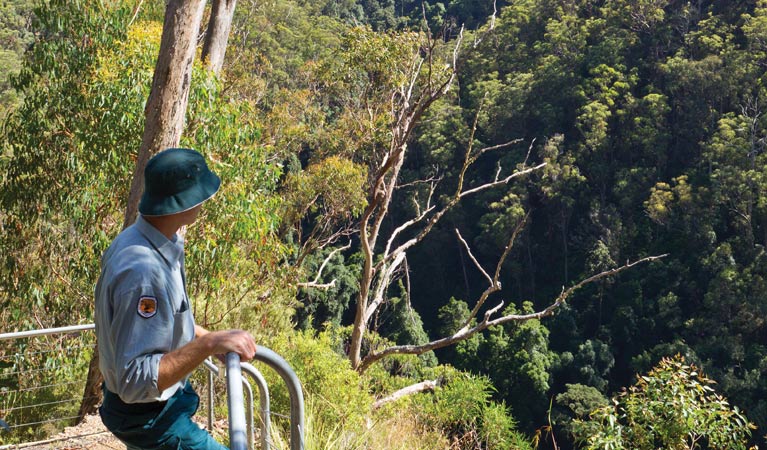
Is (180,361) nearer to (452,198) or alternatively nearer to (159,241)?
(159,241)

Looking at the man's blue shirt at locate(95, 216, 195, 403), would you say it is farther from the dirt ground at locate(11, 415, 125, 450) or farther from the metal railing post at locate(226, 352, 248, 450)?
the dirt ground at locate(11, 415, 125, 450)

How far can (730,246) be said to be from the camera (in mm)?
18984

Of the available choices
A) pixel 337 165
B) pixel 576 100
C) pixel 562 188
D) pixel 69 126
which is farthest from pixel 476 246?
pixel 69 126

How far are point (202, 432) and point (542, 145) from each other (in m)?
23.5

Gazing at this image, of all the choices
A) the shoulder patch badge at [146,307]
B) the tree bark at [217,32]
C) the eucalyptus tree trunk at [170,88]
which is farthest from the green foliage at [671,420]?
the tree bark at [217,32]

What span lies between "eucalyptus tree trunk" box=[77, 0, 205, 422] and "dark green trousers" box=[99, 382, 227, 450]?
9.39 ft

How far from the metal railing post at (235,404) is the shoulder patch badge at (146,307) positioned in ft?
0.47

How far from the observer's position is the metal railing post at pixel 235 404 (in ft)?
3.58

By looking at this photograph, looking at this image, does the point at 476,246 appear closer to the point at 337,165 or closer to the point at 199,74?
the point at 337,165

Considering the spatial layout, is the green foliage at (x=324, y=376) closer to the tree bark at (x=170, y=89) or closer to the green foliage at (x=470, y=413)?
the tree bark at (x=170, y=89)

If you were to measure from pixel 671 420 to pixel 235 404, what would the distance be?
3245 mm

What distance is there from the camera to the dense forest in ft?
18.1

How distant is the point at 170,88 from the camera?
411 centimetres

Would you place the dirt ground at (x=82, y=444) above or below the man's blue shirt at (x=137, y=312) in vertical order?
below
